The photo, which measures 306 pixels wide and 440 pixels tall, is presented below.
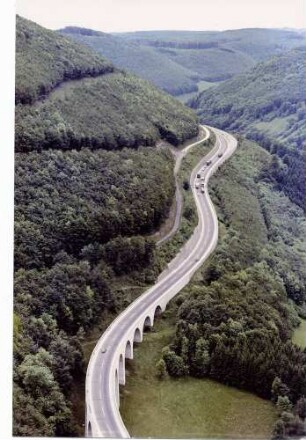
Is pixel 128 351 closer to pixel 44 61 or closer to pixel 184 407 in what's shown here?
pixel 184 407

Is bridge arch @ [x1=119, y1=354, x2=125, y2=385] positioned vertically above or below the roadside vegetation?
above

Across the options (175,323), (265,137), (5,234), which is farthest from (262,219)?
(265,137)

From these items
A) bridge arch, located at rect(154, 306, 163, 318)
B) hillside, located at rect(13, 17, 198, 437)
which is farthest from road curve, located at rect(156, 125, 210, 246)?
bridge arch, located at rect(154, 306, 163, 318)

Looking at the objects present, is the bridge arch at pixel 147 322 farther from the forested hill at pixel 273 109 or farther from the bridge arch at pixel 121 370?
the forested hill at pixel 273 109

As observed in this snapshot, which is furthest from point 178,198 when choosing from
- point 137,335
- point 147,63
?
point 147,63

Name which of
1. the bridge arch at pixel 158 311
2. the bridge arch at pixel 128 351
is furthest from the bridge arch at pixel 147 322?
the bridge arch at pixel 128 351

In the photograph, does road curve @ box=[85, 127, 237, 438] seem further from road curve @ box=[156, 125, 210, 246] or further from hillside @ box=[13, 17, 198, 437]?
road curve @ box=[156, 125, 210, 246]

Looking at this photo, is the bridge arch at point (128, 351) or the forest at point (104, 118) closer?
the bridge arch at point (128, 351)
